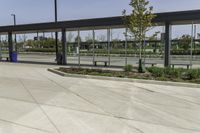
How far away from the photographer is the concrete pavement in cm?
705

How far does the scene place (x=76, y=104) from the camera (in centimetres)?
962

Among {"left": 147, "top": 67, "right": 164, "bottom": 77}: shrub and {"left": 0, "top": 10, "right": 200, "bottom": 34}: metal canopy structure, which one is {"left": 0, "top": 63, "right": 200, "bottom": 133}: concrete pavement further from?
{"left": 0, "top": 10, "right": 200, "bottom": 34}: metal canopy structure

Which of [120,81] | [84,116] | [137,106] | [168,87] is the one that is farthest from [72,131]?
[120,81]

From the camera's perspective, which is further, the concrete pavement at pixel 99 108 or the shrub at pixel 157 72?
the shrub at pixel 157 72

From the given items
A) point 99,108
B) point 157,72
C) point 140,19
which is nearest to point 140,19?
point 140,19

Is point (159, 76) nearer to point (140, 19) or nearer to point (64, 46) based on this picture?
point (140, 19)

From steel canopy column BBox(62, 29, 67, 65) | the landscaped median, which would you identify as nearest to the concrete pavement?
the landscaped median

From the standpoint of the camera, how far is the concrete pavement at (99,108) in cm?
705

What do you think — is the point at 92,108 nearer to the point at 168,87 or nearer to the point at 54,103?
the point at 54,103

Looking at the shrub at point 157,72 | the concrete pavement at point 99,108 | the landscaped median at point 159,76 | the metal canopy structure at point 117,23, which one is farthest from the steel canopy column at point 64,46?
the concrete pavement at point 99,108

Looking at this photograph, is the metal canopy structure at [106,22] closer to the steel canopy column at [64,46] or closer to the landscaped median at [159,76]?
the steel canopy column at [64,46]

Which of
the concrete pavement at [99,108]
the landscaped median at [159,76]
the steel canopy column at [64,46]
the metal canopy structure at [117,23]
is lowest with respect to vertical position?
the concrete pavement at [99,108]

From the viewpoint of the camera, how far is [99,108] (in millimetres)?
9031

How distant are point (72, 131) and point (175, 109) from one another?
3665 mm
